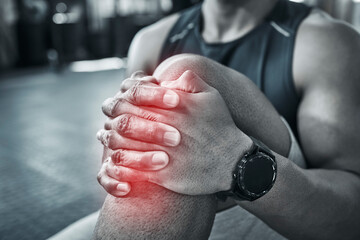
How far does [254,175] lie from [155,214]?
148mm

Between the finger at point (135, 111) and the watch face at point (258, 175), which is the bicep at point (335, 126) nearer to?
the watch face at point (258, 175)

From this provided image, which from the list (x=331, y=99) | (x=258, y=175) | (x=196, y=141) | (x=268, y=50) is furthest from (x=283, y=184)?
(x=268, y=50)

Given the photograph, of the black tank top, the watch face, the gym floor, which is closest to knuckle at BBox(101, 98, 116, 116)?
the watch face

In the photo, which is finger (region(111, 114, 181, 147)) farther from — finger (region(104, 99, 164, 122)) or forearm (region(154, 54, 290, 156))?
forearm (region(154, 54, 290, 156))

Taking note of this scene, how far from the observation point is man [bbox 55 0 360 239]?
1.68 feet

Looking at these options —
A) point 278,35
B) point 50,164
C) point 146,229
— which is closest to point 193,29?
point 278,35

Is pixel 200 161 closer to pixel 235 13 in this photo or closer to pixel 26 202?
pixel 235 13

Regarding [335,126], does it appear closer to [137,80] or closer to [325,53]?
[325,53]

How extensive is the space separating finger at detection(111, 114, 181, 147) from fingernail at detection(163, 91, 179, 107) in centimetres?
3

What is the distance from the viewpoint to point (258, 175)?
0.54 m

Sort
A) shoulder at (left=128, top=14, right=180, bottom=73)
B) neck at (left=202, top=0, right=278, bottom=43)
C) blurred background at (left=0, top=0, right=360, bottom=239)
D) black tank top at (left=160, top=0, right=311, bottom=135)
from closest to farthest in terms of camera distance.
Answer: black tank top at (left=160, top=0, right=311, bottom=135) < neck at (left=202, top=0, right=278, bottom=43) < shoulder at (left=128, top=14, right=180, bottom=73) < blurred background at (left=0, top=0, right=360, bottom=239)

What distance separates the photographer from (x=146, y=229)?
526 millimetres

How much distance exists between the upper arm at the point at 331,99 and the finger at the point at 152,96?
0.40m

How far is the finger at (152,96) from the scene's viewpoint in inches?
19.7
